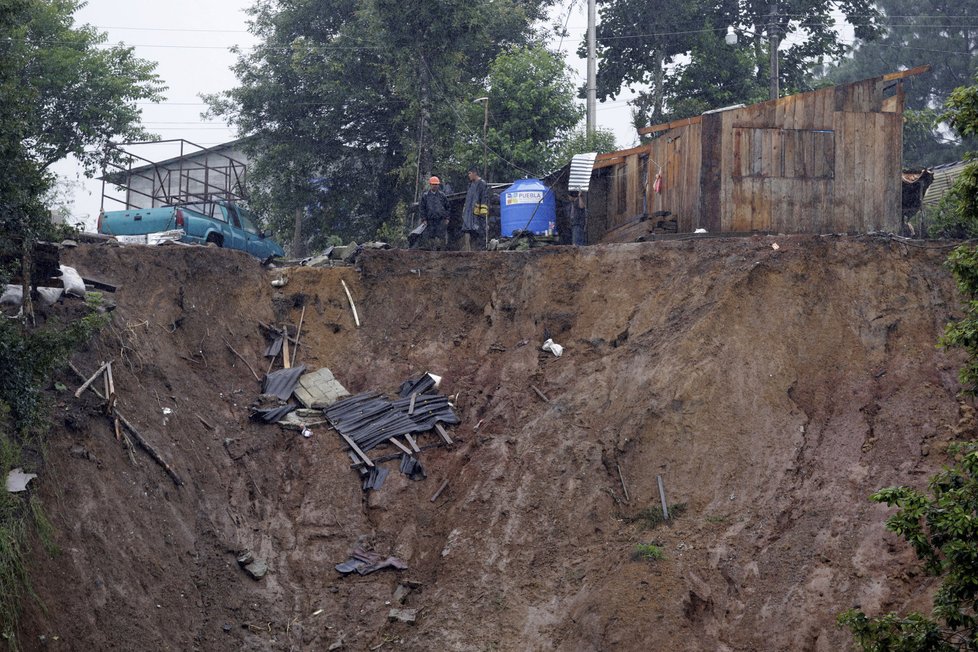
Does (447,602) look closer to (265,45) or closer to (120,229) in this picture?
(120,229)

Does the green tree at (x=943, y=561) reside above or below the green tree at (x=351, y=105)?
below

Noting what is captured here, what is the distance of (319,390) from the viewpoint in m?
17.3

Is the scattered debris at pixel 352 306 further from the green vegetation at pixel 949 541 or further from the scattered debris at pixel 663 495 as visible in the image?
the green vegetation at pixel 949 541

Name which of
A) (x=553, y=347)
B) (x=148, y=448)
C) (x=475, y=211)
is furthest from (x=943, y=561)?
(x=475, y=211)

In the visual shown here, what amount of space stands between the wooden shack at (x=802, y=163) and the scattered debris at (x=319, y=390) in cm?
692

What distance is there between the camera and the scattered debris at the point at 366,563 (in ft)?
46.8

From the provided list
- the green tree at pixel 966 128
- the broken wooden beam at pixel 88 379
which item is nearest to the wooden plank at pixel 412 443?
the broken wooden beam at pixel 88 379

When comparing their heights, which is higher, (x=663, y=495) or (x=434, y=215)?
(x=434, y=215)

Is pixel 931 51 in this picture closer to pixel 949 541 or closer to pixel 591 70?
pixel 591 70

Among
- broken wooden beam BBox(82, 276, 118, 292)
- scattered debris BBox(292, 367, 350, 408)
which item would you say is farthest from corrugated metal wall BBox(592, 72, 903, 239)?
broken wooden beam BBox(82, 276, 118, 292)

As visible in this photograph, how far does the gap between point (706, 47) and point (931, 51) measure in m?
14.9

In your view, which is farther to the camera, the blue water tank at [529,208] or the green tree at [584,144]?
the green tree at [584,144]

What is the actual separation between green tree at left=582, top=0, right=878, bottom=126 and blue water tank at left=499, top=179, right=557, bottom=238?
9.06 meters

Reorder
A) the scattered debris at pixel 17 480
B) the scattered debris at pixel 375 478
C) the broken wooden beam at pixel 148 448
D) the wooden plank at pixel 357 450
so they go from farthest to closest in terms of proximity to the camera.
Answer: the wooden plank at pixel 357 450 → the scattered debris at pixel 375 478 → the broken wooden beam at pixel 148 448 → the scattered debris at pixel 17 480
